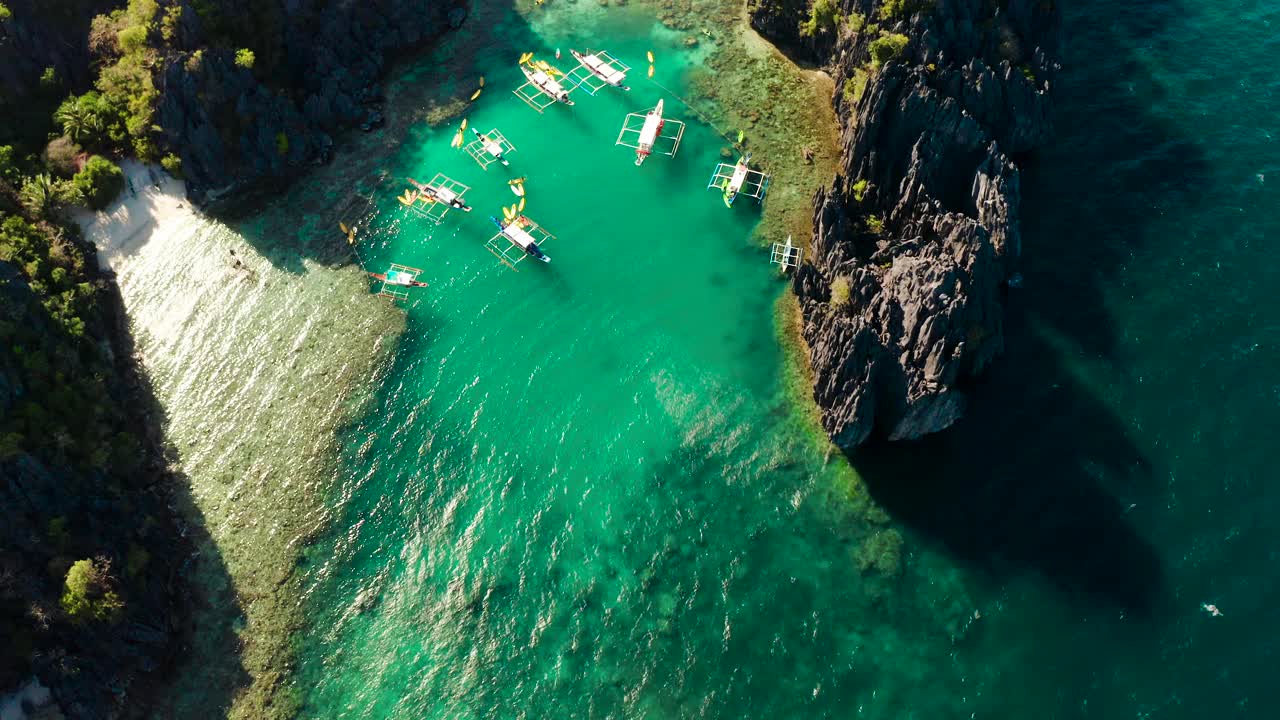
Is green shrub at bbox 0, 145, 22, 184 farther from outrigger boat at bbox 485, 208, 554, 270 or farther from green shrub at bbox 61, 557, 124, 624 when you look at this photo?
outrigger boat at bbox 485, 208, 554, 270

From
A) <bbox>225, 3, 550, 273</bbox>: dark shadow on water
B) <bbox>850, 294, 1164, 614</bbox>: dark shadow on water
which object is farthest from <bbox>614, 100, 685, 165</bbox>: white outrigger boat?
A: <bbox>850, 294, 1164, 614</bbox>: dark shadow on water

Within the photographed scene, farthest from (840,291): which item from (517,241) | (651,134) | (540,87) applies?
(540,87)

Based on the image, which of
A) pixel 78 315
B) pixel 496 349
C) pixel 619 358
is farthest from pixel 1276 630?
pixel 78 315

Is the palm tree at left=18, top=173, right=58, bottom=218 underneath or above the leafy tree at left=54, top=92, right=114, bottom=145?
underneath

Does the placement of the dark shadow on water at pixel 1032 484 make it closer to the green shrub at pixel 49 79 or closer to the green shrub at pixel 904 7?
the green shrub at pixel 904 7

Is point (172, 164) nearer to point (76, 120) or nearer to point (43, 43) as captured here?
point (76, 120)

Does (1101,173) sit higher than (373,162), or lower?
lower

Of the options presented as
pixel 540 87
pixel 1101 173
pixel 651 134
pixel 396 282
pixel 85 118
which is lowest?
pixel 1101 173
